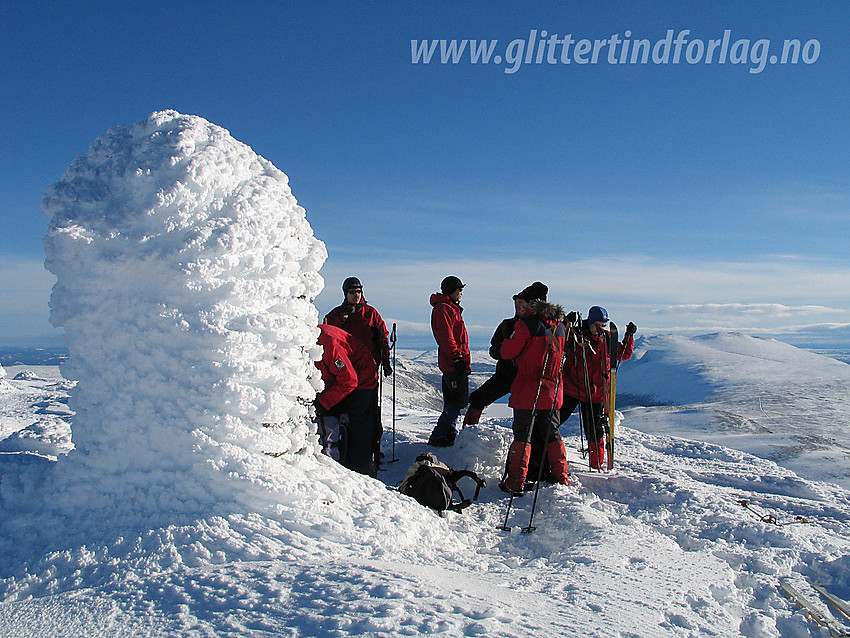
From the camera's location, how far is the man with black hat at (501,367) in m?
6.42

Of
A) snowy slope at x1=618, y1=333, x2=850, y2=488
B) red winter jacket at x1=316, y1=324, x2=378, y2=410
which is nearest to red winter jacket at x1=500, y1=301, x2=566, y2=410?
red winter jacket at x1=316, y1=324, x2=378, y2=410

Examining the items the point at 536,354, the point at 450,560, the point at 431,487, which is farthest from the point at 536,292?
the point at 450,560

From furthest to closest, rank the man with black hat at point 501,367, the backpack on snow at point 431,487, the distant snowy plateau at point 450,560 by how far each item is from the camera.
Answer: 1. the man with black hat at point 501,367
2. the backpack on snow at point 431,487
3. the distant snowy plateau at point 450,560

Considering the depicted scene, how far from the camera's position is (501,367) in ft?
22.9

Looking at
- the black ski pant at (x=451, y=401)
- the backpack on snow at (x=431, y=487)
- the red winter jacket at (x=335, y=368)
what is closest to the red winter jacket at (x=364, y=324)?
the black ski pant at (x=451, y=401)

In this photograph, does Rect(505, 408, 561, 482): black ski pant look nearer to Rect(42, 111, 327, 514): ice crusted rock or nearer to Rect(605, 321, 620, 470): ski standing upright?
Rect(605, 321, 620, 470): ski standing upright

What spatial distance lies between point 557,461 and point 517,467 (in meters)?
0.52

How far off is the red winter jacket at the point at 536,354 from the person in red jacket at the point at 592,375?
1.03 metres

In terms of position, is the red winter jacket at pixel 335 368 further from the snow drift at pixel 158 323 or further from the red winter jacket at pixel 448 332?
the red winter jacket at pixel 448 332

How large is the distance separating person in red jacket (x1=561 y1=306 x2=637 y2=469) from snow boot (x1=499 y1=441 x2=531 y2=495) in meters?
1.12

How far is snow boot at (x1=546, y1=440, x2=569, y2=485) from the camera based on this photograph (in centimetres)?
577

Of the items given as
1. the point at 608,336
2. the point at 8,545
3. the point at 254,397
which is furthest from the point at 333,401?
the point at 608,336

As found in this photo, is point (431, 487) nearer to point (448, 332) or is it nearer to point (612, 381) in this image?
point (448, 332)

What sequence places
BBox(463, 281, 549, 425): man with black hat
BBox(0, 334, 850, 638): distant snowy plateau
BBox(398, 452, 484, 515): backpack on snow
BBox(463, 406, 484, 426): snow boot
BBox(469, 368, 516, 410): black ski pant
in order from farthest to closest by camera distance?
BBox(463, 406, 484, 426): snow boot
BBox(469, 368, 516, 410): black ski pant
BBox(463, 281, 549, 425): man with black hat
BBox(398, 452, 484, 515): backpack on snow
BBox(0, 334, 850, 638): distant snowy plateau
